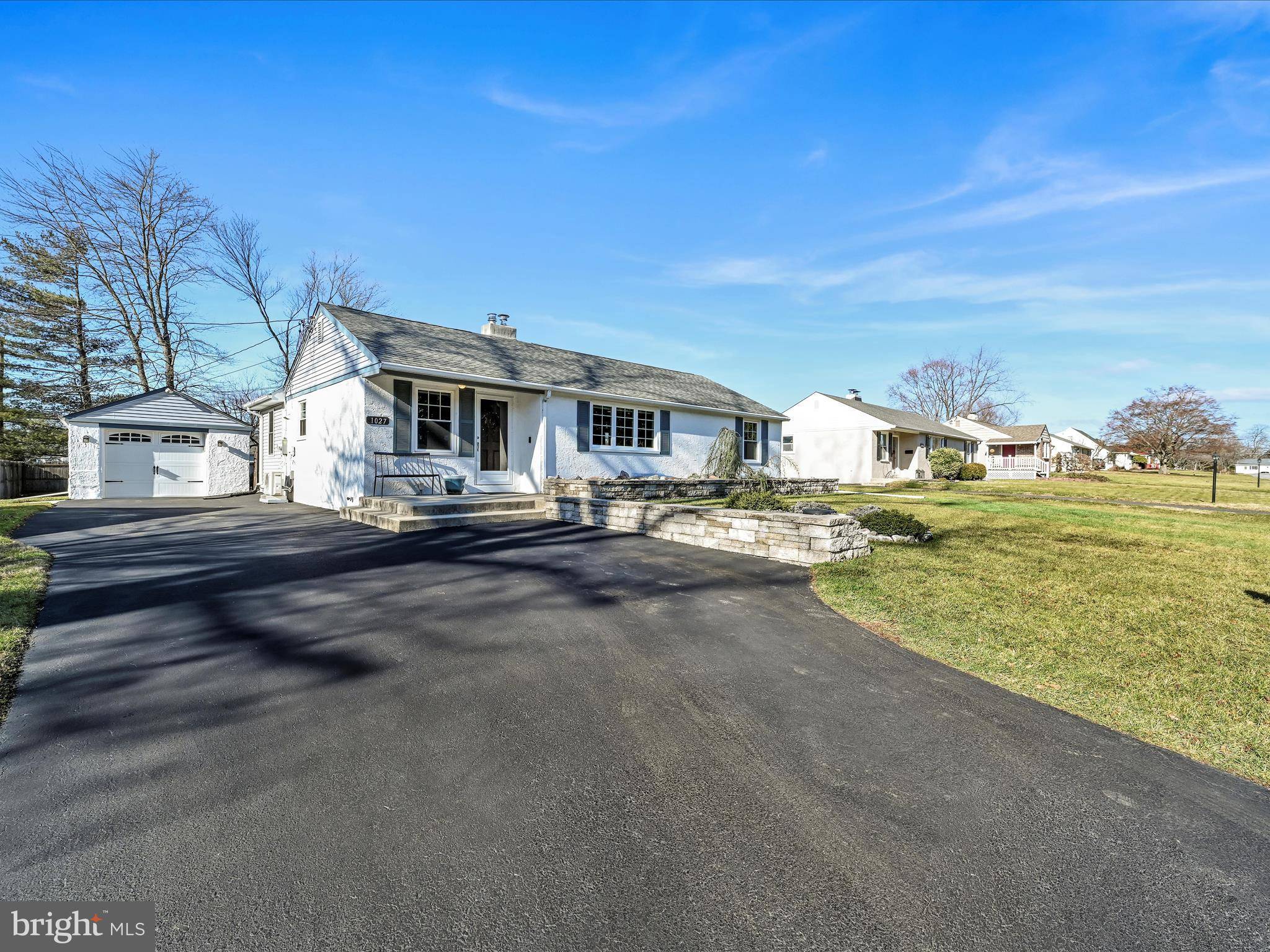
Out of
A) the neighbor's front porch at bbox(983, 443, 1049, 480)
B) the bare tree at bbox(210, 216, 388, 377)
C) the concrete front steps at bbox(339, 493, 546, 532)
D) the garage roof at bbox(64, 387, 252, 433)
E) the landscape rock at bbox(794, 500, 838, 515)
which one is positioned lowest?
the concrete front steps at bbox(339, 493, 546, 532)

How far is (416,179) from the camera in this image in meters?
14.2

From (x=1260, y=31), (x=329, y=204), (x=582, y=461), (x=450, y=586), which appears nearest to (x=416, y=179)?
(x=329, y=204)

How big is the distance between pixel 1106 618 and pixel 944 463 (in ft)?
87.5

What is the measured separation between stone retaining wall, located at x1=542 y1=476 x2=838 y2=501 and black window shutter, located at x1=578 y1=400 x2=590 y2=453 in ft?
4.28

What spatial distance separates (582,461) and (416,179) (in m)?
8.78

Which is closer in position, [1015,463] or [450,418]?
[450,418]

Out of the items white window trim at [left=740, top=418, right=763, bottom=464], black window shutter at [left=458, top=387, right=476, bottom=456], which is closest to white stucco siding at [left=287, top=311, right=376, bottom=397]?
black window shutter at [left=458, top=387, right=476, bottom=456]

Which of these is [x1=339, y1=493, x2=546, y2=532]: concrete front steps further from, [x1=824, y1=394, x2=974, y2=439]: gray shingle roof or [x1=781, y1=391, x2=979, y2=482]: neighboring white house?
[x1=824, y1=394, x2=974, y2=439]: gray shingle roof

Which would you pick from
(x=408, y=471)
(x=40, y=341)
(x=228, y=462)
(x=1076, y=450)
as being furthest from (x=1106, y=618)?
(x=1076, y=450)

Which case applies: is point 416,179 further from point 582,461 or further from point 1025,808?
point 1025,808

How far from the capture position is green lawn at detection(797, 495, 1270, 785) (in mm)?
3133

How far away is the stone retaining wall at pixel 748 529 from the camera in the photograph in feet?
22.0

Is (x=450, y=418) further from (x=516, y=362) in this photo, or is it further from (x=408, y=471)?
(x=516, y=362)

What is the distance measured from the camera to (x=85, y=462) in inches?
583
